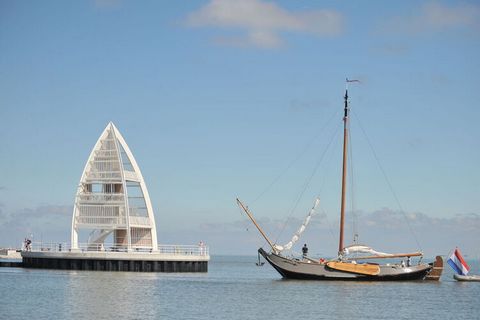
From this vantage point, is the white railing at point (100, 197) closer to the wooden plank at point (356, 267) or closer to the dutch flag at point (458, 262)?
the wooden plank at point (356, 267)

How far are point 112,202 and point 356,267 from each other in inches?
909

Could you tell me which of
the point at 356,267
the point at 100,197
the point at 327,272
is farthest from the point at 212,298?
the point at 100,197

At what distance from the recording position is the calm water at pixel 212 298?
55.1 m

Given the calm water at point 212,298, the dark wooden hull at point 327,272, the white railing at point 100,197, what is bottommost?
the calm water at point 212,298

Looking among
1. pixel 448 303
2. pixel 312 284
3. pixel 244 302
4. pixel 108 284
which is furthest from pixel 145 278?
pixel 448 303

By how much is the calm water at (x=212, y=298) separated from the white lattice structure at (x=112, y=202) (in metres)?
6.18

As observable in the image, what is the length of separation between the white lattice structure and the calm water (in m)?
6.18

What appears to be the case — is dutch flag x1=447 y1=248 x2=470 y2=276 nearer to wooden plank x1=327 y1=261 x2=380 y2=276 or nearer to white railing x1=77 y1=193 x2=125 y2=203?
wooden plank x1=327 y1=261 x2=380 y2=276

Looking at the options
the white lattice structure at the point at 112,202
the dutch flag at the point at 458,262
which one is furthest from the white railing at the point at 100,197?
the dutch flag at the point at 458,262

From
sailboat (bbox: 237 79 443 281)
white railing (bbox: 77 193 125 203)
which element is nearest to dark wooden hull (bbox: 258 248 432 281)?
sailboat (bbox: 237 79 443 281)

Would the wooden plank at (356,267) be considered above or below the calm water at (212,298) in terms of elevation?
above

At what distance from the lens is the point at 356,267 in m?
77.9

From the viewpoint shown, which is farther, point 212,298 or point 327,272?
point 327,272

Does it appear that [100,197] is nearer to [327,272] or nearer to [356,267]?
[327,272]
